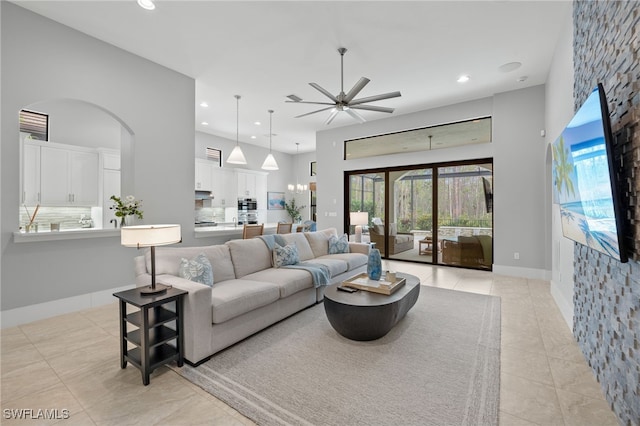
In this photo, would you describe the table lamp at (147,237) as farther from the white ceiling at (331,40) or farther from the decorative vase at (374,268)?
the white ceiling at (331,40)

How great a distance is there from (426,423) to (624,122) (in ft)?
6.86

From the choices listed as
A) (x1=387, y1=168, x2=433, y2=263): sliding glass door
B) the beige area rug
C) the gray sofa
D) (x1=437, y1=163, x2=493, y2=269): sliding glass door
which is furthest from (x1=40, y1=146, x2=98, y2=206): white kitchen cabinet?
(x1=437, y1=163, x2=493, y2=269): sliding glass door

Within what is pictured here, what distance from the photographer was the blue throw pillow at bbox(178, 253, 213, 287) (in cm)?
274

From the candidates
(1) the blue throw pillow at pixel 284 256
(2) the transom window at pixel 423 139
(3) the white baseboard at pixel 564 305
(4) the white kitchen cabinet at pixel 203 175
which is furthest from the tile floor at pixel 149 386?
(4) the white kitchen cabinet at pixel 203 175

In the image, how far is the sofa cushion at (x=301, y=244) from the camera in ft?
14.4

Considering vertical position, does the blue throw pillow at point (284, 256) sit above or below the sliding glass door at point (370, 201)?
below

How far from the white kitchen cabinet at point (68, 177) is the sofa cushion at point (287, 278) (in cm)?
426

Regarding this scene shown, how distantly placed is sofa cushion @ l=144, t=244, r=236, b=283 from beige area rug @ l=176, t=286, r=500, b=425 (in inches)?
31.2

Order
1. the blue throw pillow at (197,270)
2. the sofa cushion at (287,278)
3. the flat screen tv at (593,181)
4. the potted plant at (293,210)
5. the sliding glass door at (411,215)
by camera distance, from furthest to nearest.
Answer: the potted plant at (293,210)
the sliding glass door at (411,215)
the sofa cushion at (287,278)
the blue throw pillow at (197,270)
the flat screen tv at (593,181)

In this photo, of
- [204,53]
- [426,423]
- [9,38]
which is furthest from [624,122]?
[9,38]

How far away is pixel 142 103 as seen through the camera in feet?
13.6

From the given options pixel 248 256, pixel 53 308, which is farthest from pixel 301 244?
pixel 53 308

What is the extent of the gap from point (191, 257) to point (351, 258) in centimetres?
243

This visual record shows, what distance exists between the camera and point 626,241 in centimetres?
164
